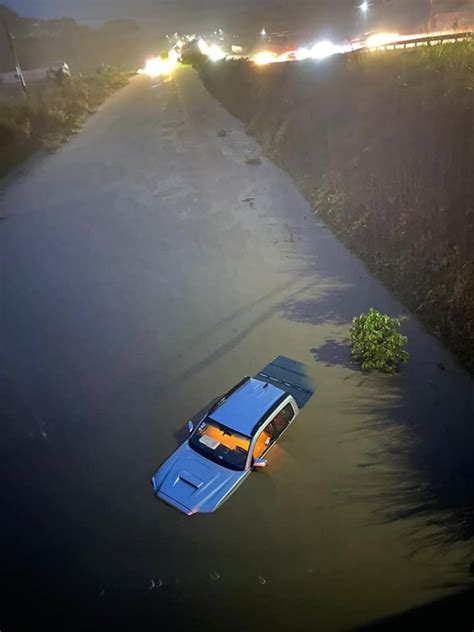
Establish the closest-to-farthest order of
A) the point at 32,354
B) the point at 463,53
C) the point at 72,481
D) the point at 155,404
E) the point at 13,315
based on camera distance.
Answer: the point at 72,481
the point at 155,404
the point at 32,354
the point at 13,315
the point at 463,53

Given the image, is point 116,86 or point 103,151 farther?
point 116,86

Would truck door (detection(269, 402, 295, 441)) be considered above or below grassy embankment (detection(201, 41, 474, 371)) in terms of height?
below

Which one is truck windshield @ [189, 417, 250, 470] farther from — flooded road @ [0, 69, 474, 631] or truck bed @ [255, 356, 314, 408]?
truck bed @ [255, 356, 314, 408]

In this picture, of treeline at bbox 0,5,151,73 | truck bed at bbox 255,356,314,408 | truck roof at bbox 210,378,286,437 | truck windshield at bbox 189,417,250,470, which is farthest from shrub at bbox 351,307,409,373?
treeline at bbox 0,5,151,73

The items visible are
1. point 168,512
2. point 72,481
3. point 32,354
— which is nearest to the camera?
point 168,512

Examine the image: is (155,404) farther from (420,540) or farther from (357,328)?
(420,540)

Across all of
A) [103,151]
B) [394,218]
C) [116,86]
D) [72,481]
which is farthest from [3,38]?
[72,481]

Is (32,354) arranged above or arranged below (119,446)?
above
